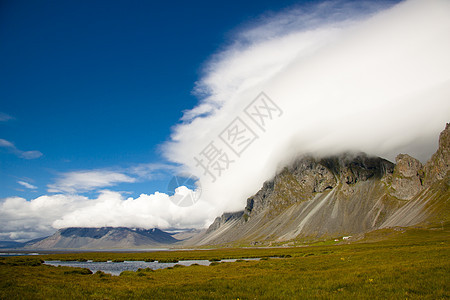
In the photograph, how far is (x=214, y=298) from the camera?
20.4 m

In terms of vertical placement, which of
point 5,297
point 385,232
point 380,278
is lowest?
point 385,232

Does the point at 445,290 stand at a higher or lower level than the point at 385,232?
higher

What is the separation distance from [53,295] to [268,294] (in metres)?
19.9

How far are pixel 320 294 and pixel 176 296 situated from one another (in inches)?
455

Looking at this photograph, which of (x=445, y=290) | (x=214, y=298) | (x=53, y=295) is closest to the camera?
(x=445, y=290)

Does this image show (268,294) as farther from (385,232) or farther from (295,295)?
(385,232)

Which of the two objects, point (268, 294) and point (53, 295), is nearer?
point (268, 294)

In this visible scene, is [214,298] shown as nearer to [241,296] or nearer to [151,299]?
[241,296]

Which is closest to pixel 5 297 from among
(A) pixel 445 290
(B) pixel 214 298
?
(B) pixel 214 298

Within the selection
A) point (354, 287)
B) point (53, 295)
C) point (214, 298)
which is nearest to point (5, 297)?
point (53, 295)

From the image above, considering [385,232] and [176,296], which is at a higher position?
[176,296]

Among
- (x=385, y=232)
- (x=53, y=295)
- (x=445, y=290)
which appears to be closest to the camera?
(x=445, y=290)

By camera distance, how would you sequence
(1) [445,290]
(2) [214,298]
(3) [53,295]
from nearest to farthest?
(1) [445,290], (2) [214,298], (3) [53,295]

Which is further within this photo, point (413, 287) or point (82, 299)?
point (82, 299)
